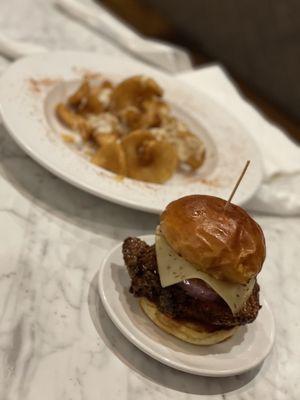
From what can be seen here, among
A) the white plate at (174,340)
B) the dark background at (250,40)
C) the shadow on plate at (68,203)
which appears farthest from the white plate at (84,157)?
the dark background at (250,40)

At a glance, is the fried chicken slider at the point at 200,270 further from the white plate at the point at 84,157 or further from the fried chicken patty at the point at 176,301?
the white plate at the point at 84,157

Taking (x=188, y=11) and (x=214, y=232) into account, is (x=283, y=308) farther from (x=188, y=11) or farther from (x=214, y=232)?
(x=188, y=11)

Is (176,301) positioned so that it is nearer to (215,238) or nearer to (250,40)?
(215,238)

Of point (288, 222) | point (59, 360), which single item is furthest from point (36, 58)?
point (59, 360)

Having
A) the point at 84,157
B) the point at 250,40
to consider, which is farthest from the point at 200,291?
the point at 250,40

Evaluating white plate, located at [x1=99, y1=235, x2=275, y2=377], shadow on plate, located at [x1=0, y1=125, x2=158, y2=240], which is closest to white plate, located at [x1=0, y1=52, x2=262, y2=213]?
shadow on plate, located at [x1=0, y1=125, x2=158, y2=240]

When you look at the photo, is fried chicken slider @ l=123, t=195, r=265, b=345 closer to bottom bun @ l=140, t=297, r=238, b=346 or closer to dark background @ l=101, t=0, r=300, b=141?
bottom bun @ l=140, t=297, r=238, b=346
